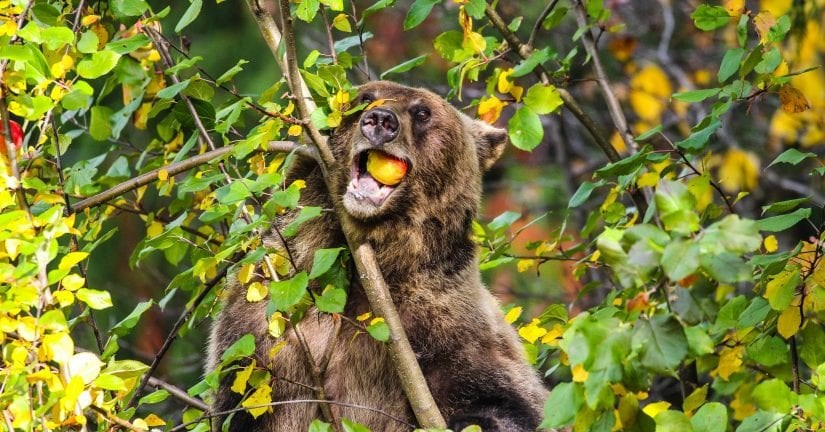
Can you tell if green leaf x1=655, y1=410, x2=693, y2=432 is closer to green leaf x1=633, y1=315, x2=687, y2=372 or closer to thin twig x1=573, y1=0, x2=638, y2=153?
green leaf x1=633, y1=315, x2=687, y2=372

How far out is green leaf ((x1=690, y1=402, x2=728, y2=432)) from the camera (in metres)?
2.68

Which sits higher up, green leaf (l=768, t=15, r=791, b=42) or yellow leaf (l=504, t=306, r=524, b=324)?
green leaf (l=768, t=15, r=791, b=42)

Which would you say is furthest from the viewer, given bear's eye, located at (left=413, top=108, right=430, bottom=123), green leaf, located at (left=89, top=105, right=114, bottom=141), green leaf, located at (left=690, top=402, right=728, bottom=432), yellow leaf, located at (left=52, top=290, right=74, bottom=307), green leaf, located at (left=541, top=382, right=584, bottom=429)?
bear's eye, located at (left=413, top=108, right=430, bottom=123)

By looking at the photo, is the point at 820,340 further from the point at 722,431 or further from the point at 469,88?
the point at 469,88

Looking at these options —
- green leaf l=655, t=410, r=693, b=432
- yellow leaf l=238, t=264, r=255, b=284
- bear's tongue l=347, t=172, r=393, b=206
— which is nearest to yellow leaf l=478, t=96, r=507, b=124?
bear's tongue l=347, t=172, r=393, b=206

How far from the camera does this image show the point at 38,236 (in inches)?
113

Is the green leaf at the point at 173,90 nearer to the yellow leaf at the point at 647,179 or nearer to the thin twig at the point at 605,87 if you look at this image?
the yellow leaf at the point at 647,179

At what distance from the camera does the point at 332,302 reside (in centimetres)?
314

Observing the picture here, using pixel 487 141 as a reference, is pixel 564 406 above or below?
above

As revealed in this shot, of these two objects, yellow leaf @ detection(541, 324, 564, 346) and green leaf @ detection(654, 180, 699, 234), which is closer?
green leaf @ detection(654, 180, 699, 234)

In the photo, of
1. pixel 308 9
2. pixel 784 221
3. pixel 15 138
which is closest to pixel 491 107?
pixel 308 9

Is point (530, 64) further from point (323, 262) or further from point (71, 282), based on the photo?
point (71, 282)

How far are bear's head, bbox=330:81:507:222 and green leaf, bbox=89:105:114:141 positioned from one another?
0.81 metres

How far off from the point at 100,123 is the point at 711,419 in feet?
8.30
